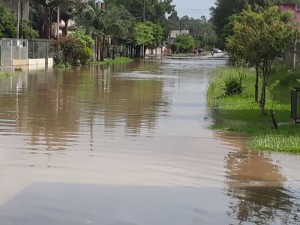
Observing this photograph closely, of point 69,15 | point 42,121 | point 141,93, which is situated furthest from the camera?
point 69,15

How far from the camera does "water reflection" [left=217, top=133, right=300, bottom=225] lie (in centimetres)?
729

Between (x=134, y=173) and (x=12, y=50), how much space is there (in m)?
38.1

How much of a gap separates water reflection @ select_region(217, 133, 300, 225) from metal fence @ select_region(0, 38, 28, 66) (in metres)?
34.9

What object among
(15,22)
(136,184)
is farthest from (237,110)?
(15,22)

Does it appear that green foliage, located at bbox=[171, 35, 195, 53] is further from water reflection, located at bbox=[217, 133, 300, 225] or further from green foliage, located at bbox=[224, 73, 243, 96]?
water reflection, located at bbox=[217, 133, 300, 225]

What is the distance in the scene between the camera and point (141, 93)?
25734 millimetres

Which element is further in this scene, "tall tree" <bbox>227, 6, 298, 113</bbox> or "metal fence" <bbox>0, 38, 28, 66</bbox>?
"metal fence" <bbox>0, 38, 28, 66</bbox>

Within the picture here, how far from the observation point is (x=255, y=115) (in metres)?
17.4

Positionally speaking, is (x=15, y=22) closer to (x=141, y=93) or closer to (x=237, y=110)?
(x=141, y=93)

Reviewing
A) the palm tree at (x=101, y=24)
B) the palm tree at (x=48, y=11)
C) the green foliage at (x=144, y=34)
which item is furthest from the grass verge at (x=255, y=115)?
the green foliage at (x=144, y=34)

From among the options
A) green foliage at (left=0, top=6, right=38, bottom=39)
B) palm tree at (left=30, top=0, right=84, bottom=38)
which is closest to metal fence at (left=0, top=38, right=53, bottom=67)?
green foliage at (left=0, top=6, right=38, bottom=39)

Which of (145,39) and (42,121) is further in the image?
(145,39)

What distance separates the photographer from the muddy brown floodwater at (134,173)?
7316 mm

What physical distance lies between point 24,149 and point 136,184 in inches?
137
